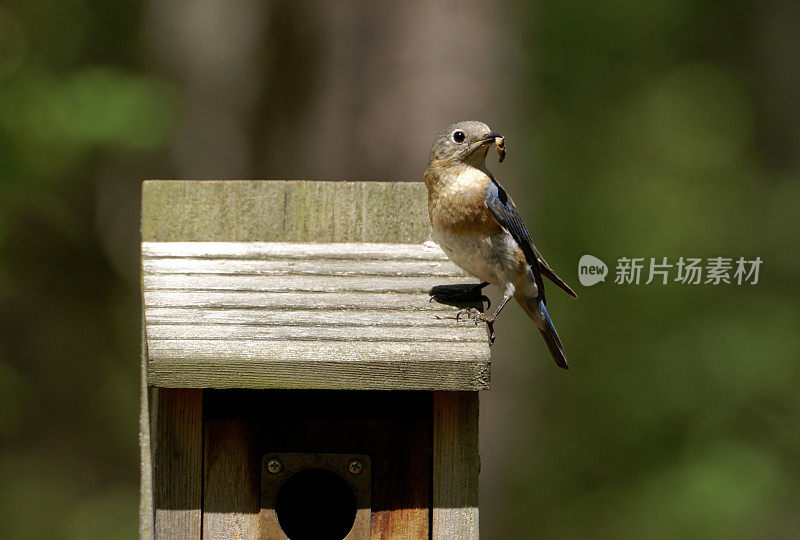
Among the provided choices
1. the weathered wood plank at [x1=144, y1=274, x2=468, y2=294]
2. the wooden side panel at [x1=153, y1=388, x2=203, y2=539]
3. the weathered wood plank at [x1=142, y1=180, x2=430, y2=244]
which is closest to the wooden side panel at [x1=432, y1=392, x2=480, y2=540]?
the weathered wood plank at [x1=144, y1=274, x2=468, y2=294]

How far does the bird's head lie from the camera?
2.69 m

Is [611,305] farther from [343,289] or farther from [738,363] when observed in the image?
[343,289]

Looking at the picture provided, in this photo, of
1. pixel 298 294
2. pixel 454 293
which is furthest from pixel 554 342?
pixel 298 294

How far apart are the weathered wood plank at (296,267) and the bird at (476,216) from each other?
3.5 inches

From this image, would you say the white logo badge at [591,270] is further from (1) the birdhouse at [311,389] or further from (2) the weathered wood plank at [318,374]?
(2) the weathered wood plank at [318,374]

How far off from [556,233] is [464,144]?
548cm

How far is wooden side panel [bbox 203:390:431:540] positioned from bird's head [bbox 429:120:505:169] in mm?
694

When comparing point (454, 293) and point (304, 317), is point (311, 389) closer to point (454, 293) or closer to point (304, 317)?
point (304, 317)

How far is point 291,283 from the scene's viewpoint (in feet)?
8.17

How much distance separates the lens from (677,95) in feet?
27.0

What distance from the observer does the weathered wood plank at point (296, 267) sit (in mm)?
2568

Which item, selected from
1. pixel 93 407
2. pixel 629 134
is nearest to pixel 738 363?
pixel 629 134

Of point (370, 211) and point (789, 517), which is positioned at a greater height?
point (370, 211)

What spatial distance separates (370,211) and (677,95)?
6048 mm
